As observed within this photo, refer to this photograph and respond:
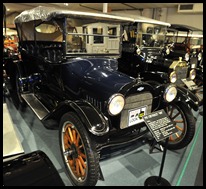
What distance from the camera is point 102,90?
1.98 meters

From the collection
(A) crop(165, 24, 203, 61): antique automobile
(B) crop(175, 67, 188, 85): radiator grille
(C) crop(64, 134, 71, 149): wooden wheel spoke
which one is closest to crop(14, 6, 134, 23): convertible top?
(C) crop(64, 134, 71, 149): wooden wheel spoke

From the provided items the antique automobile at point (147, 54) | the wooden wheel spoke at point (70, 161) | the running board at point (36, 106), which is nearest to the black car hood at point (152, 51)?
the antique automobile at point (147, 54)

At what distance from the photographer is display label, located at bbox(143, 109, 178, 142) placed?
1661 mm

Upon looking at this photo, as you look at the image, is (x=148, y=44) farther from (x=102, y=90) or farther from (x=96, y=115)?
(x=96, y=115)

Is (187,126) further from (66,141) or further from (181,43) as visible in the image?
(181,43)

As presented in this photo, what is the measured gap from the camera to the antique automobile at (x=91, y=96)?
5.72ft

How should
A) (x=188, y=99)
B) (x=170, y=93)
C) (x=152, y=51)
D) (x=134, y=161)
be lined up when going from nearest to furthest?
1. (x=170, y=93)
2. (x=134, y=161)
3. (x=188, y=99)
4. (x=152, y=51)

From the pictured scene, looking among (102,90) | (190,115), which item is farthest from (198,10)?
(102,90)

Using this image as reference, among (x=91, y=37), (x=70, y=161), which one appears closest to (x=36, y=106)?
(x=70, y=161)

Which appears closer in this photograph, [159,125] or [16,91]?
[159,125]

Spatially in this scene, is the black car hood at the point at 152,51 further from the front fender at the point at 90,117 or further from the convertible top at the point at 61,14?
the front fender at the point at 90,117

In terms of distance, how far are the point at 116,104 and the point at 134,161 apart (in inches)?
39.9

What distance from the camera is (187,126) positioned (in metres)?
2.48

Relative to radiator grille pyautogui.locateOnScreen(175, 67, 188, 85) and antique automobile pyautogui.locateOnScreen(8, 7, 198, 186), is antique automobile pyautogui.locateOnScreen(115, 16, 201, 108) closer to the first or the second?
radiator grille pyautogui.locateOnScreen(175, 67, 188, 85)
